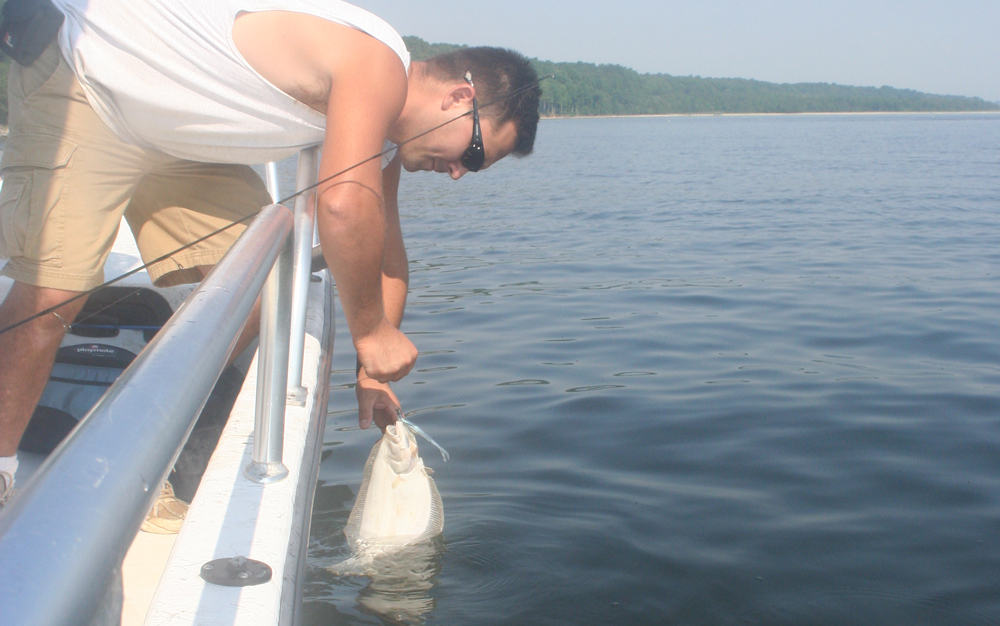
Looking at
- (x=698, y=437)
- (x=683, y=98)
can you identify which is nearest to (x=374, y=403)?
(x=698, y=437)

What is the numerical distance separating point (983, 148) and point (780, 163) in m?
9.91

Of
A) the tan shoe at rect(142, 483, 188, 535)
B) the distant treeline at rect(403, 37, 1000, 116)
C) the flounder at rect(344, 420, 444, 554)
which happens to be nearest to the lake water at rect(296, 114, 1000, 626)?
the flounder at rect(344, 420, 444, 554)

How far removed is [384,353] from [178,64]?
816 millimetres

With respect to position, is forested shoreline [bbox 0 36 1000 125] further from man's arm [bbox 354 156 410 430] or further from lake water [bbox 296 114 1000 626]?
man's arm [bbox 354 156 410 430]

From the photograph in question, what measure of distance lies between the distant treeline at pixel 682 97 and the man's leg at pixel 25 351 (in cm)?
8340

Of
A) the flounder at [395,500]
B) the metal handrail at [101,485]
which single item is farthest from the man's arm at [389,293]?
the metal handrail at [101,485]

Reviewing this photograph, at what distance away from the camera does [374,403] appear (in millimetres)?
2615

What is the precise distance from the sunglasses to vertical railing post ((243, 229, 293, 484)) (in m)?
0.82

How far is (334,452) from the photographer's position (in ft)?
13.4

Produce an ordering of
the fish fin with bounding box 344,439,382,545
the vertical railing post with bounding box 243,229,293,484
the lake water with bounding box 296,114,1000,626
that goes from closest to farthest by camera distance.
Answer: the vertical railing post with bounding box 243,229,293,484, the fish fin with bounding box 344,439,382,545, the lake water with bounding box 296,114,1000,626

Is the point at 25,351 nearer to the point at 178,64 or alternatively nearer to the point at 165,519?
the point at 165,519

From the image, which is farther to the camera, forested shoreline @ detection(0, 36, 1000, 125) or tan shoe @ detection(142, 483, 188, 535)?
forested shoreline @ detection(0, 36, 1000, 125)

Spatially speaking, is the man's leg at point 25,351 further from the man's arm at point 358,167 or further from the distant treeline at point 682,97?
the distant treeline at point 682,97

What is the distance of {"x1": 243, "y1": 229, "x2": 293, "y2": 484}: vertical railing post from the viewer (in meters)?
1.43
